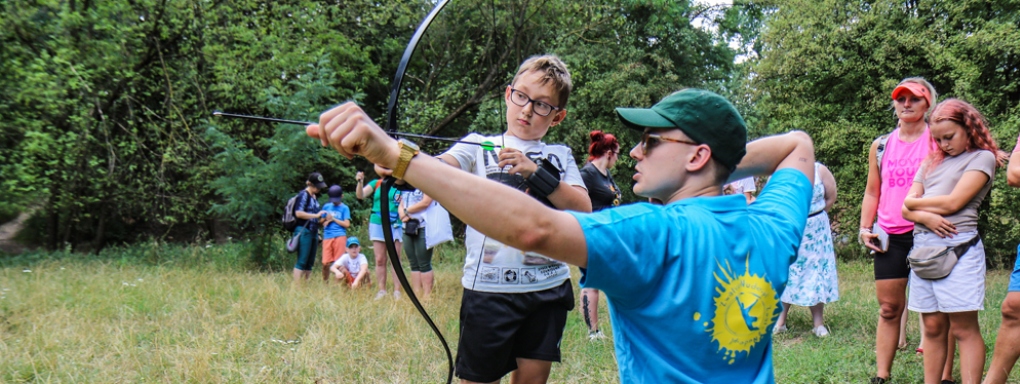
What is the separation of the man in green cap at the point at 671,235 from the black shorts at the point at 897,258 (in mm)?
2564

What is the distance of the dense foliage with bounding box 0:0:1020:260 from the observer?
33.7 ft

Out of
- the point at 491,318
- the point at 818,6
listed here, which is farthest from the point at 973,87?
the point at 491,318

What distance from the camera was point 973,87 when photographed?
36.4 feet

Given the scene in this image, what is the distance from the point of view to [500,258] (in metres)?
2.71

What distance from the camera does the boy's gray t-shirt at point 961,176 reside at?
348cm

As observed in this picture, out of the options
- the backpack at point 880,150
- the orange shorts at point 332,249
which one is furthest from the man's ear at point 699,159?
the orange shorts at point 332,249

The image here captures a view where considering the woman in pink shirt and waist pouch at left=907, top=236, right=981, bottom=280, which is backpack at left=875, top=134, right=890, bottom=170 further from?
waist pouch at left=907, top=236, right=981, bottom=280

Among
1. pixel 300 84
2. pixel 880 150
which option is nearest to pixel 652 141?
pixel 880 150

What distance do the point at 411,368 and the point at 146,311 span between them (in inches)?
118

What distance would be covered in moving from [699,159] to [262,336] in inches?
177

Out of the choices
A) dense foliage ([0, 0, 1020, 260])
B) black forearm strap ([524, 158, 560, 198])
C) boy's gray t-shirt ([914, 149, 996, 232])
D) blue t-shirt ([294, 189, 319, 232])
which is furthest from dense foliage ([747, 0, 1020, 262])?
black forearm strap ([524, 158, 560, 198])

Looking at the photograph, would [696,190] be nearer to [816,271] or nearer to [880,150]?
[880,150]

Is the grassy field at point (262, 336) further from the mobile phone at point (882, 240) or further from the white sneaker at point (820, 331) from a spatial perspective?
the mobile phone at point (882, 240)

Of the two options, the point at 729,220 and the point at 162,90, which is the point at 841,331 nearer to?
the point at 729,220
